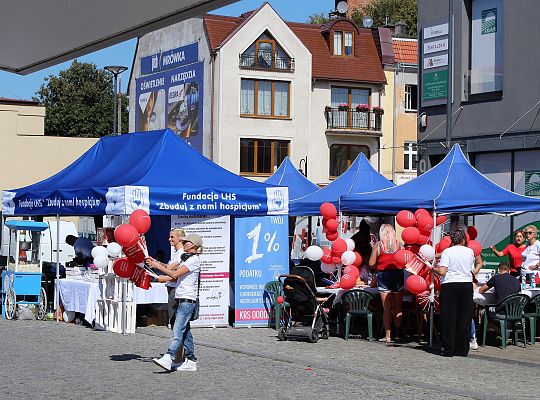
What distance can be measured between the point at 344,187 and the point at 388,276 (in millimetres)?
6398

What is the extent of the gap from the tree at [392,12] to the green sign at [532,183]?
5208cm

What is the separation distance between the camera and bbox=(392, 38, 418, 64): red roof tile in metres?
56.4

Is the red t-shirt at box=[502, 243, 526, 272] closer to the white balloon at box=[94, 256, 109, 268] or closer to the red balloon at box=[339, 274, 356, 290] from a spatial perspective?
the red balloon at box=[339, 274, 356, 290]

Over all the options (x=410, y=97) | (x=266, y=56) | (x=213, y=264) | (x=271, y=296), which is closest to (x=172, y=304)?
(x=213, y=264)

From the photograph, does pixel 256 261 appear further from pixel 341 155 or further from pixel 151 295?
pixel 341 155

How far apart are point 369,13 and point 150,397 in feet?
243

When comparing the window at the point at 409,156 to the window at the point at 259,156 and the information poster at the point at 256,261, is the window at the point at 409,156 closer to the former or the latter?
the window at the point at 259,156

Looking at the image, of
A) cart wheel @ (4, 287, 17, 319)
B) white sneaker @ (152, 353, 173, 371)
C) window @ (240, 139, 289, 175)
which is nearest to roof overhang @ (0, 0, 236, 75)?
white sneaker @ (152, 353, 173, 371)

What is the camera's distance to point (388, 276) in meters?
15.8

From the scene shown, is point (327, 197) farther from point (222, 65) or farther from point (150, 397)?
point (222, 65)

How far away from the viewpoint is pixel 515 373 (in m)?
12.4

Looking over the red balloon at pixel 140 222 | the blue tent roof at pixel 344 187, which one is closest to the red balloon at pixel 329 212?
the blue tent roof at pixel 344 187

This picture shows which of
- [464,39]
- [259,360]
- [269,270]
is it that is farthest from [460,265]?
[464,39]

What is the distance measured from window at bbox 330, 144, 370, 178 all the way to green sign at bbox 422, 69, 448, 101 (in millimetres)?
28041
